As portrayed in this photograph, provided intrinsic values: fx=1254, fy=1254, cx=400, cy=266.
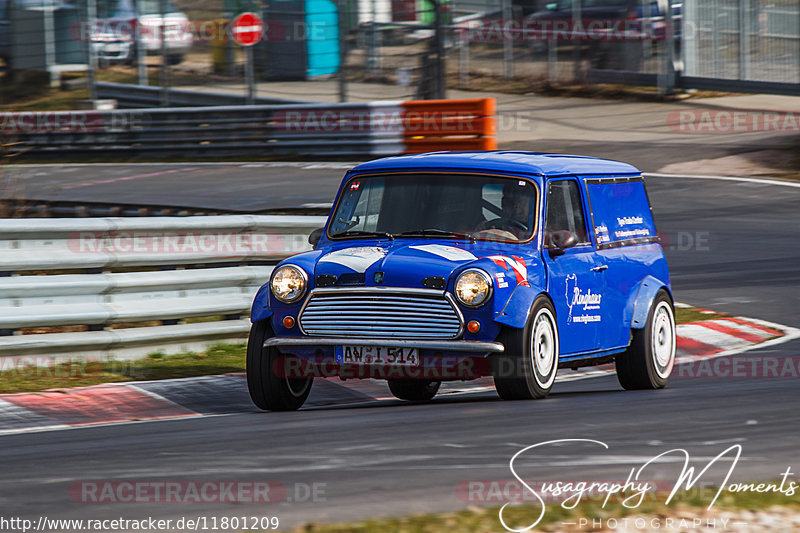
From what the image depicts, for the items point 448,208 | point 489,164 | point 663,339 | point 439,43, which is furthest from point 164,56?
point 448,208

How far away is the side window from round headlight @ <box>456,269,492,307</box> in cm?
86

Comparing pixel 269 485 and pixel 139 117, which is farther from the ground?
pixel 139 117

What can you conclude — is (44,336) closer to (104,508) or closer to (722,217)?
(104,508)

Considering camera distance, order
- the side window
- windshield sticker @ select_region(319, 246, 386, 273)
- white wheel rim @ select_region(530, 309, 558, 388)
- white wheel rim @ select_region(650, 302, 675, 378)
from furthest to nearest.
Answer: white wheel rim @ select_region(650, 302, 675, 378) → the side window → windshield sticker @ select_region(319, 246, 386, 273) → white wheel rim @ select_region(530, 309, 558, 388)

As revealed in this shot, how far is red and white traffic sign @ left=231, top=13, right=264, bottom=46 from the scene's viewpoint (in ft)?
85.9

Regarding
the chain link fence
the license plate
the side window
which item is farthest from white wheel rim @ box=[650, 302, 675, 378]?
the chain link fence

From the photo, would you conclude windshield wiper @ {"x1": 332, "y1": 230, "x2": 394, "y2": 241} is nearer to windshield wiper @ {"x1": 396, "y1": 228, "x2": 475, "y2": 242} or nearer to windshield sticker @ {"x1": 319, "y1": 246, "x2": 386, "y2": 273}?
windshield wiper @ {"x1": 396, "y1": 228, "x2": 475, "y2": 242}

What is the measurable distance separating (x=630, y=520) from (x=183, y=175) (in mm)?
18685

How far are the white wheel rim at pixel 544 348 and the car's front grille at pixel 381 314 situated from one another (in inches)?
19.5

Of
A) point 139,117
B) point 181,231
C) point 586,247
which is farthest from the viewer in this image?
Answer: point 139,117

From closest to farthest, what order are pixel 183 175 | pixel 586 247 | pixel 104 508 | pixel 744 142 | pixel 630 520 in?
pixel 630 520 < pixel 104 508 < pixel 586 247 < pixel 183 175 < pixel 744 142

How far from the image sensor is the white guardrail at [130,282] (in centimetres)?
871

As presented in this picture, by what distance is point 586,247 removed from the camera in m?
8.45

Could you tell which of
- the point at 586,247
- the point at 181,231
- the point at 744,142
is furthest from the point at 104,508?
the point at 744,142
